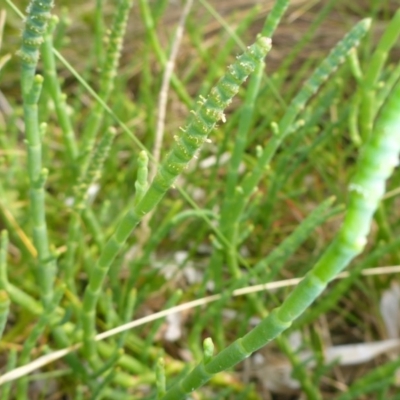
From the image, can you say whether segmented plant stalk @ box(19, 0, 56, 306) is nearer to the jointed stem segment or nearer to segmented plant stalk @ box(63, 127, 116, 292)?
segmented plant stalk @ box(63, 127, 116, 292)

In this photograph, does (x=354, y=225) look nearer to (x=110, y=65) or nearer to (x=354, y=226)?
(x=354, y=226)

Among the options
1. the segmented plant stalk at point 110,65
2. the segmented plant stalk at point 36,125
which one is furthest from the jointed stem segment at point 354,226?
the segmented plant stalk at point 110,65

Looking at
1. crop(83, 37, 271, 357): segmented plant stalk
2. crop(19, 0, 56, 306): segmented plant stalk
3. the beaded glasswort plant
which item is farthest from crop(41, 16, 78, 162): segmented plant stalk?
crop(83, 37, 271, 357): segmented plant stalk

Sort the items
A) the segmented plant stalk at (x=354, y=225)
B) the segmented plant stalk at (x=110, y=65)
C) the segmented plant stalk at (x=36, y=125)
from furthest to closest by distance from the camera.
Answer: the segmented plant stalk at (x=110, y=65), the segmented plant stalk at (x=36, y=125), the segmented plant stalk at (x=354, y=225)

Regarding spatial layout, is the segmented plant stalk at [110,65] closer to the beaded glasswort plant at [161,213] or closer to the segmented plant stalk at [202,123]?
the beaded glasswort plant at [161,213]

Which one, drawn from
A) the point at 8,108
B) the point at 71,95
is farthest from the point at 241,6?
the point at 8,108

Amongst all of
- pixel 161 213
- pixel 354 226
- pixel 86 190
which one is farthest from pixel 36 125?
pixel 161 213
